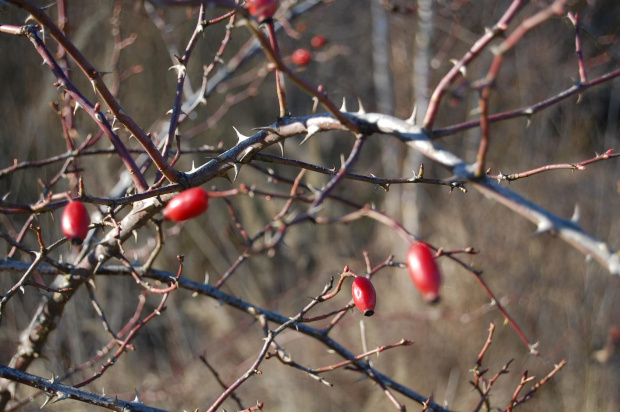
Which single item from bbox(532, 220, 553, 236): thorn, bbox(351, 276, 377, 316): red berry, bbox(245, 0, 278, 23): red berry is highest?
bbox(245, 0, 278, 23): red berry

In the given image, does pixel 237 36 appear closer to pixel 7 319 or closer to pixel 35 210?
pixel 7 319

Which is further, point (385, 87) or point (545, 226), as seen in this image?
point (385, 87)

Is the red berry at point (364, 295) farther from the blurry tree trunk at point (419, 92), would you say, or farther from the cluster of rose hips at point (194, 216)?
the blurry tree trunk at point (419, 92)

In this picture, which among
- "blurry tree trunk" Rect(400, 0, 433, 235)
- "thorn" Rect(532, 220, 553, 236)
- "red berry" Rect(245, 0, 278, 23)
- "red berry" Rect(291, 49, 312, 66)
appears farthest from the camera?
"blurry tree trunk" Rect(400, 0, 433, 235)

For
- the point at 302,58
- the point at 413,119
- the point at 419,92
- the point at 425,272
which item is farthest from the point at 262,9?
the point at 419,92

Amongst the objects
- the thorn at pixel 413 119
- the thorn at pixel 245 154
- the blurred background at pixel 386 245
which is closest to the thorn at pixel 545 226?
the thorn at pixel 413 119

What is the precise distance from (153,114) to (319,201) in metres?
6.58

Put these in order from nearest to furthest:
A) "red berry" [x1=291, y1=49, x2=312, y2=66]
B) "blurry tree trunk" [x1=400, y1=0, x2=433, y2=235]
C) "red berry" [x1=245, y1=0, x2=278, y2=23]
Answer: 1. "red berry" [x1=245, y1=0, x2=278, y2=23]
2. "red berry" [x1=291, y1=49, x2=312, y2=66]
3. "blurry tree trunk" [x1=400, y1=0, x2=433, y2=235]

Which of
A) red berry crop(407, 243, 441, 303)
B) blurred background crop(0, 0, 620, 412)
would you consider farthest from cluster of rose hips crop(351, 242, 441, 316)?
blurred background crop(0, 0, 620, 412)

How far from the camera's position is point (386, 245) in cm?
566

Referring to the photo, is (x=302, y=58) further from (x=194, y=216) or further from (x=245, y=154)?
(x=194, y=216)

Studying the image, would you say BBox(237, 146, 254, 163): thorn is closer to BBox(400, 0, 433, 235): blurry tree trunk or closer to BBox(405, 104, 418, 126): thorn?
BBox(405, 104, 418, 126): thorn

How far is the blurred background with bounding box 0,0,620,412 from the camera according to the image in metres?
4.08

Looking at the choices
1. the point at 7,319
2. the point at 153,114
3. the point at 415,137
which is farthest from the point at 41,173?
the point at 415,137
